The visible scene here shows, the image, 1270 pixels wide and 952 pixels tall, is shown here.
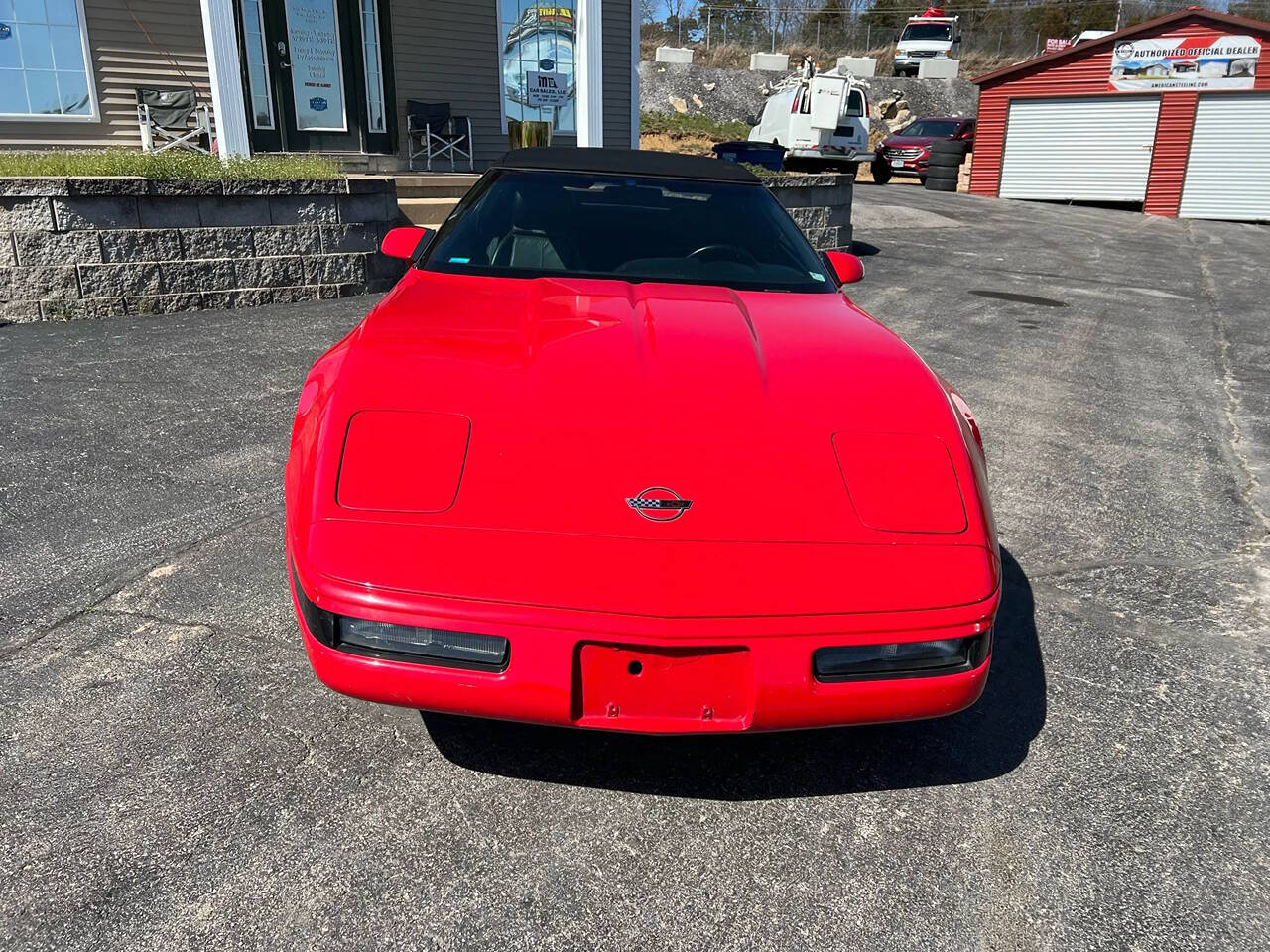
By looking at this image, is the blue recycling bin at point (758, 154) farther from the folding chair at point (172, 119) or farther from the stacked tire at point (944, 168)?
the folding chair at point (172, 119)

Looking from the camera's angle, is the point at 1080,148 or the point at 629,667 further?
the point at 1080,148

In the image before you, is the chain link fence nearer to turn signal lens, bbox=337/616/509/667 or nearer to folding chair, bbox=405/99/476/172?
folding chair, bbox=405/99/476/172

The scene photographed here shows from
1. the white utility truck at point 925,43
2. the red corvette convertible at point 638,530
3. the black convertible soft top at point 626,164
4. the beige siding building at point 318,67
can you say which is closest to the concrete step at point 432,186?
the beige siding building at point 318,67

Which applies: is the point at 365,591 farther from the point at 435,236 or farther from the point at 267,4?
the point at 267,4

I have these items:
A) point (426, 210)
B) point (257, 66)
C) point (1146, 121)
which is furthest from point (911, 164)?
point (426, 210)

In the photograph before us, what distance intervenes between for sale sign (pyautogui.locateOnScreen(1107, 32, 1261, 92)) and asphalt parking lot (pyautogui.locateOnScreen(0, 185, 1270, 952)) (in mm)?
21251

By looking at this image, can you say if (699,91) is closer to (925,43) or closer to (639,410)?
(925,43)

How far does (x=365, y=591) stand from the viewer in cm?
194

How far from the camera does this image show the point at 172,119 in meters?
11.1

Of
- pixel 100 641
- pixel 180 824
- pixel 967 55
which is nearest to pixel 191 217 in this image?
pixel 100 641

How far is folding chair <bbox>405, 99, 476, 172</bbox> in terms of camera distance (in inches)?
497

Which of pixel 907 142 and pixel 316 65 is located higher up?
pixel 316 65

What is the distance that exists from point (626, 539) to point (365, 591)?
56cm

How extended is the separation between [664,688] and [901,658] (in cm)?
53
